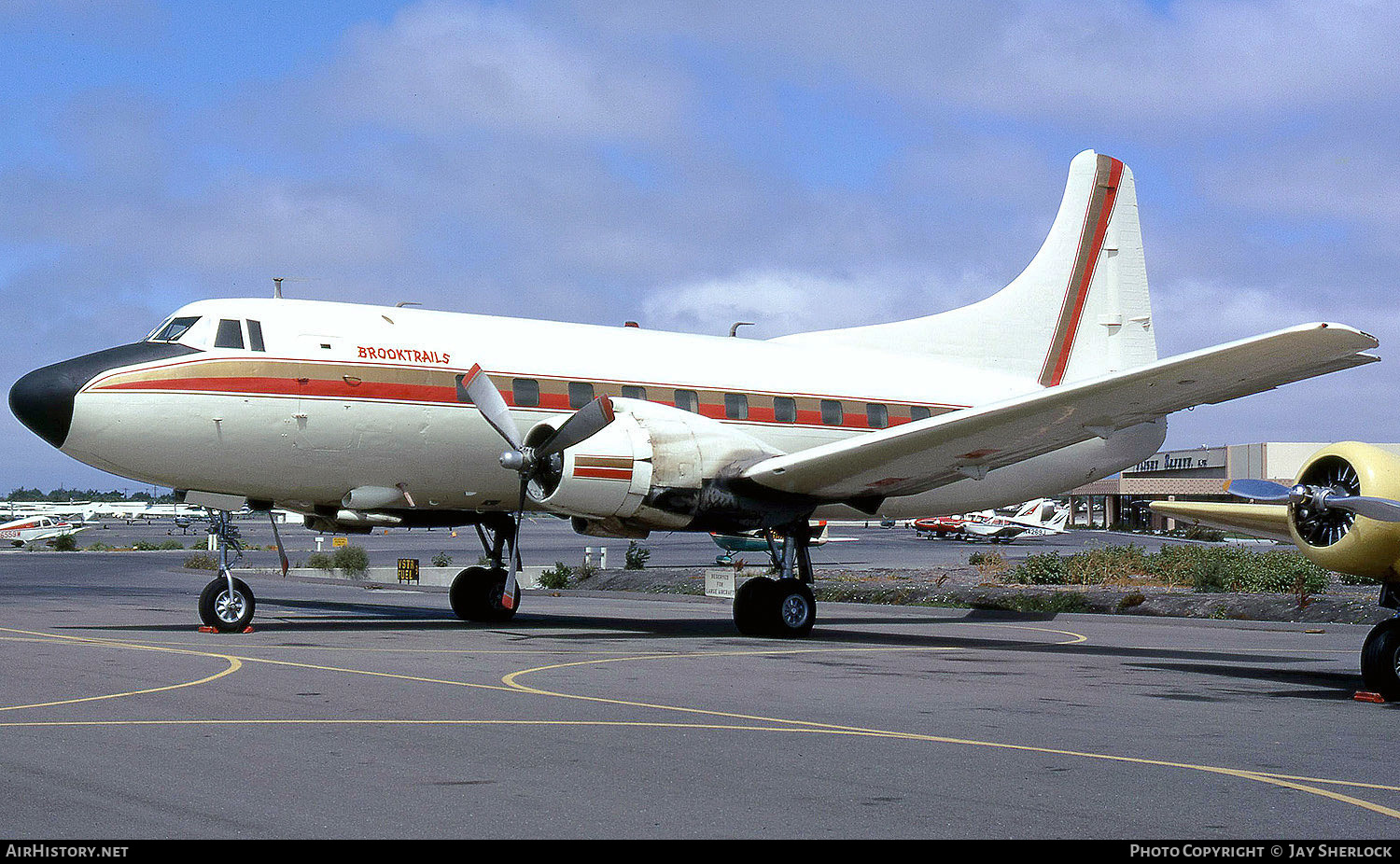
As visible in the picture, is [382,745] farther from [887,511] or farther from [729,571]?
[729,571]

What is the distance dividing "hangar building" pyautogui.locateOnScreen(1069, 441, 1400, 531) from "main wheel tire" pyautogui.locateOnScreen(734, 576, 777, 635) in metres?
84.2

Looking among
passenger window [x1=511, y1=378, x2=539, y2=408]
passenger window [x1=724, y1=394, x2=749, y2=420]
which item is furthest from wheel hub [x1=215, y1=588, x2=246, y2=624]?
passenger window [x1=724, y1=394, x2=749, y2=420]

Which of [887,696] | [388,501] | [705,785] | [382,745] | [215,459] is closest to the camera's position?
[705,785]

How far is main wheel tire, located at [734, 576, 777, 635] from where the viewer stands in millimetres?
18500

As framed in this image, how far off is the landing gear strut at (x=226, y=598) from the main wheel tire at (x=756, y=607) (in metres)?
7.04

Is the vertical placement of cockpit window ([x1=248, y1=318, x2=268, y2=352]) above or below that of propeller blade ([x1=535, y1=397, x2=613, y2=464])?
above

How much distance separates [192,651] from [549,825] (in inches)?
403

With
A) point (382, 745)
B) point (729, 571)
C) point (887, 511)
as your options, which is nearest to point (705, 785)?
point (382, 745)

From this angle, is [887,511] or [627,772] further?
[887,511]

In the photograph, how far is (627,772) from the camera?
7.64 metres

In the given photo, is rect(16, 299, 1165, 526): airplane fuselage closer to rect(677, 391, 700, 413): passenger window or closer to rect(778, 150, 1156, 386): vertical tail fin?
rect(677, 391, 700, 413): passenger window

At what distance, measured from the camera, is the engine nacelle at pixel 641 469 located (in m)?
16.8

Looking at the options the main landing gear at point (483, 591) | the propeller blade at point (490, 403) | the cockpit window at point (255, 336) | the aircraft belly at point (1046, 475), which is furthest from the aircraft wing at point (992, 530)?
the cockpit window at point (255, 336)
